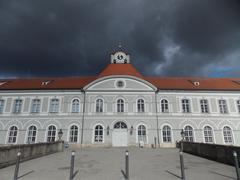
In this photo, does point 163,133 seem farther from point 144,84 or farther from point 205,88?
point 205,88

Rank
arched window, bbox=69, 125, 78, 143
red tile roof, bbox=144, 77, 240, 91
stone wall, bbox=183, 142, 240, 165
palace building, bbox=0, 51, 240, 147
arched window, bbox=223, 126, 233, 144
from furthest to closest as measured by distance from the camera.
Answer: red tile roof, bbox=144, 77, 240, 91 → arched window, bbox=223, 126, 233, 144 → palace building, bbox=0, 51, 240, 147 → arched window, bbox=69, 125, 78, 143 → stone wall, bbox=183, 142, 240, 165

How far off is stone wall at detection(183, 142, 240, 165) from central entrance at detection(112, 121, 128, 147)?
9169mm

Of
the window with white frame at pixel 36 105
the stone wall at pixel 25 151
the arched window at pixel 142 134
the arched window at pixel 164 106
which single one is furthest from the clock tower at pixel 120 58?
the stone wall at pixel 25 151

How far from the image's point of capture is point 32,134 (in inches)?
966

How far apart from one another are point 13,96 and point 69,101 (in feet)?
29.1

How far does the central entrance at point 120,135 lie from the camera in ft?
77.6

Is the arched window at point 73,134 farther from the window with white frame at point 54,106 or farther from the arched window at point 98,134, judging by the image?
the window with white frame at point 54,106

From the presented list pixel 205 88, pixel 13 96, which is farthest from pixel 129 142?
pixel 13 96

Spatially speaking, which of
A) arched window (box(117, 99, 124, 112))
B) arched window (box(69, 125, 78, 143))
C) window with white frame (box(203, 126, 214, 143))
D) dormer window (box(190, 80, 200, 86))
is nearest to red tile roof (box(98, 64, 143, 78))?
arched window (box(117, 99, 124, 112))

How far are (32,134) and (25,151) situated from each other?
46.1 ft

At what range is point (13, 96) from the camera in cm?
2648

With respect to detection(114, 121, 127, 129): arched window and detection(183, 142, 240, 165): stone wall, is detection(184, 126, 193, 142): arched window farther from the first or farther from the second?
detection(114, 121, 127, 129): arched window

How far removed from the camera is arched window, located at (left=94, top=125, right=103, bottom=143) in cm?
2388

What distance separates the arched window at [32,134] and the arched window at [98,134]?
8.70 metres
